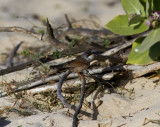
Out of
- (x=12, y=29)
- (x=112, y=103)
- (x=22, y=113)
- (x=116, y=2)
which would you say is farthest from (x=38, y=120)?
(x=116, y=2)

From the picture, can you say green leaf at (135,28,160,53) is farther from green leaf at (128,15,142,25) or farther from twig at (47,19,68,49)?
twig at (47,19,68,49)

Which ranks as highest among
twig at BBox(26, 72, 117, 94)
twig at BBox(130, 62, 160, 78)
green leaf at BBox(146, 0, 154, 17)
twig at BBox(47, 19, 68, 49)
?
twig at BBox(47, 19, 68, 49)

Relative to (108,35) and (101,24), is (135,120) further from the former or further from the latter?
(101,24)

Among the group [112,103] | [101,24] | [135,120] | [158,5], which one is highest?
[101,24]

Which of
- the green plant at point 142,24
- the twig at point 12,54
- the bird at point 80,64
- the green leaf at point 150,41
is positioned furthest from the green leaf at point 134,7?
the twig at point 12,54

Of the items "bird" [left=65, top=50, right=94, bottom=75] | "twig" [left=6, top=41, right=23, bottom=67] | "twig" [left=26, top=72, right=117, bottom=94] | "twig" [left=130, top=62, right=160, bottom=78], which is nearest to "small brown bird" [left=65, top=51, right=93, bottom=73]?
"bird" [left=65, top=50, right=94, bottom=75]

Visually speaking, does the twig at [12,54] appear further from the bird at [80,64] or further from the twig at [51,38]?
the bird at [80,64]

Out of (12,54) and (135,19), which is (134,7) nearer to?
(135,19)
